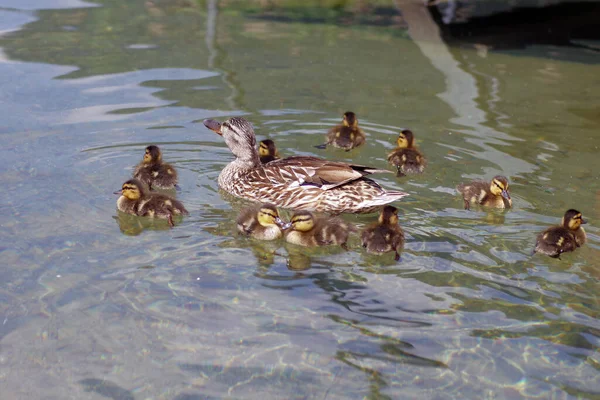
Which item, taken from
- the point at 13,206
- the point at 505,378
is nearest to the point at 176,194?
the point at 13,206

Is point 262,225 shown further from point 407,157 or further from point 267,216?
point 407,157

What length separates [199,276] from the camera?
15.1ft

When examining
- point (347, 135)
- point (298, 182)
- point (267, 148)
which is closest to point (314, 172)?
point (298, 182)

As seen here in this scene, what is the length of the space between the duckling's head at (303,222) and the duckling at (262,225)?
13 cm

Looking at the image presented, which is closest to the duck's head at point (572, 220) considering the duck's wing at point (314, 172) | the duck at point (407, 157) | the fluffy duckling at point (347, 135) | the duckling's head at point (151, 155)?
the duck's wing at point (314, 172)

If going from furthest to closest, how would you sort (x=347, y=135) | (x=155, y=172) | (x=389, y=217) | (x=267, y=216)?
(x=347, y=135), (x=155, y=172), (x=267, y=216), (x=389, y=217)

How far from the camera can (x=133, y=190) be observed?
549cm

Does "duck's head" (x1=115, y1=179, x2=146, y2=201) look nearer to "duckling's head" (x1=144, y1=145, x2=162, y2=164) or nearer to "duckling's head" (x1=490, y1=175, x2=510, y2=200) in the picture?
"duckling's head" (x1=144, y1=145, x2=162, y2=164)

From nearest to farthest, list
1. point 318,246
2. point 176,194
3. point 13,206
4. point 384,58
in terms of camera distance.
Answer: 1. point 318,246
2. point 13,206
3. point 176,194
4. point 384,58

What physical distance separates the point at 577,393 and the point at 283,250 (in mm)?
1996

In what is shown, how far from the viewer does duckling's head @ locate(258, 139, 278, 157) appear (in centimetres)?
656

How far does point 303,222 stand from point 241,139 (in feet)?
4.46

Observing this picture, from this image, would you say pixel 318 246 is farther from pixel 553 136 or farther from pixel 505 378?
pixel 553 136

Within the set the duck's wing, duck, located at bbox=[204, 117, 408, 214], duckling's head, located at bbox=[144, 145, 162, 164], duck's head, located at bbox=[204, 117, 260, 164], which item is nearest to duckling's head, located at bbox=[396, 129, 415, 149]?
duck, located at bbox=[204, 117, 408, 214]
